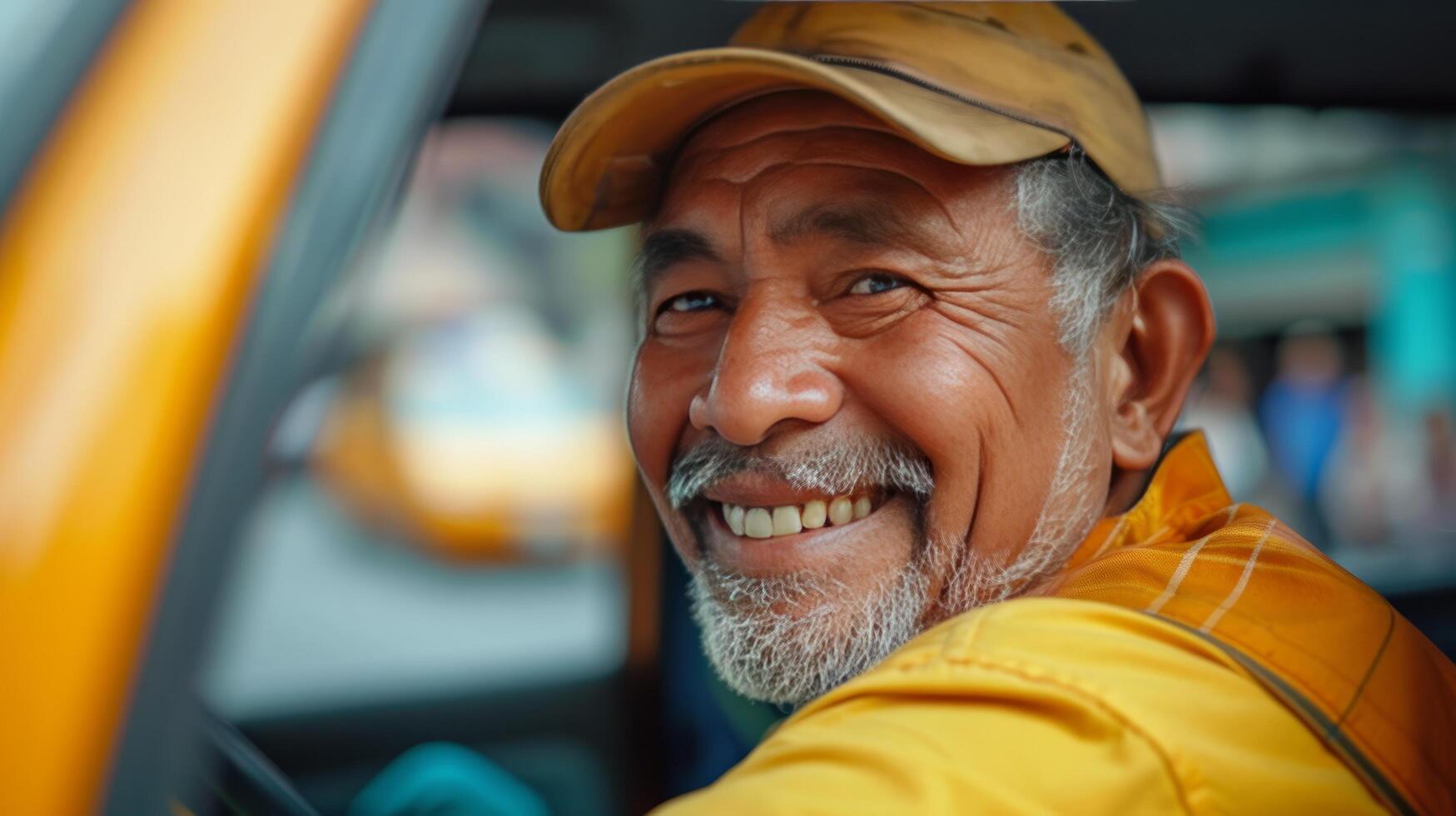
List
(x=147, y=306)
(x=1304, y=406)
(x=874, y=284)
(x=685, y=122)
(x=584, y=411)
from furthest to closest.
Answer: (x=584, y=411) < (x=1304, y=406) < (x=685, y=122) < (x=874, y=284) < (x=147, y=306)

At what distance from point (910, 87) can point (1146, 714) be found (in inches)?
33.7

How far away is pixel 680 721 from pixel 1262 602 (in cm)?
166

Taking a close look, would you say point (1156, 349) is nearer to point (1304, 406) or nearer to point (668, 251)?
point (668, 251)

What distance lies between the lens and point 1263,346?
7480mm

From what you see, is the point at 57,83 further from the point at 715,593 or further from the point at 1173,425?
the point at 1173,425

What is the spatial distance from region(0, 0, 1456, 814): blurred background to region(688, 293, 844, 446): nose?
0.50 metres

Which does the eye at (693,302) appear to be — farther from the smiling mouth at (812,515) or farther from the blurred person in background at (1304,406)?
the blurred person in background at (1304,406)

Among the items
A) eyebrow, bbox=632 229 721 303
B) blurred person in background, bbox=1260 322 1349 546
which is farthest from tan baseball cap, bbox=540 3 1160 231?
blurred person in background, bbox=1260 322 1349 546

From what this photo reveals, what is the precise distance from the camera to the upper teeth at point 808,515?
5.22 ft

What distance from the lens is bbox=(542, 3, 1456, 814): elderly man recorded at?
1462 millimetres

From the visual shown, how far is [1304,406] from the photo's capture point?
25.5 feet

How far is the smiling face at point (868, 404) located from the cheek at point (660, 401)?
0.37 feet

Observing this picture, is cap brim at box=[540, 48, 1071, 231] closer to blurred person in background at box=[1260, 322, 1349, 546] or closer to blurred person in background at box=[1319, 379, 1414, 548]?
blurred person in background at box=[1319, 379, 1414, 548]

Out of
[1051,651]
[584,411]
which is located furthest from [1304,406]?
[1051,651]
